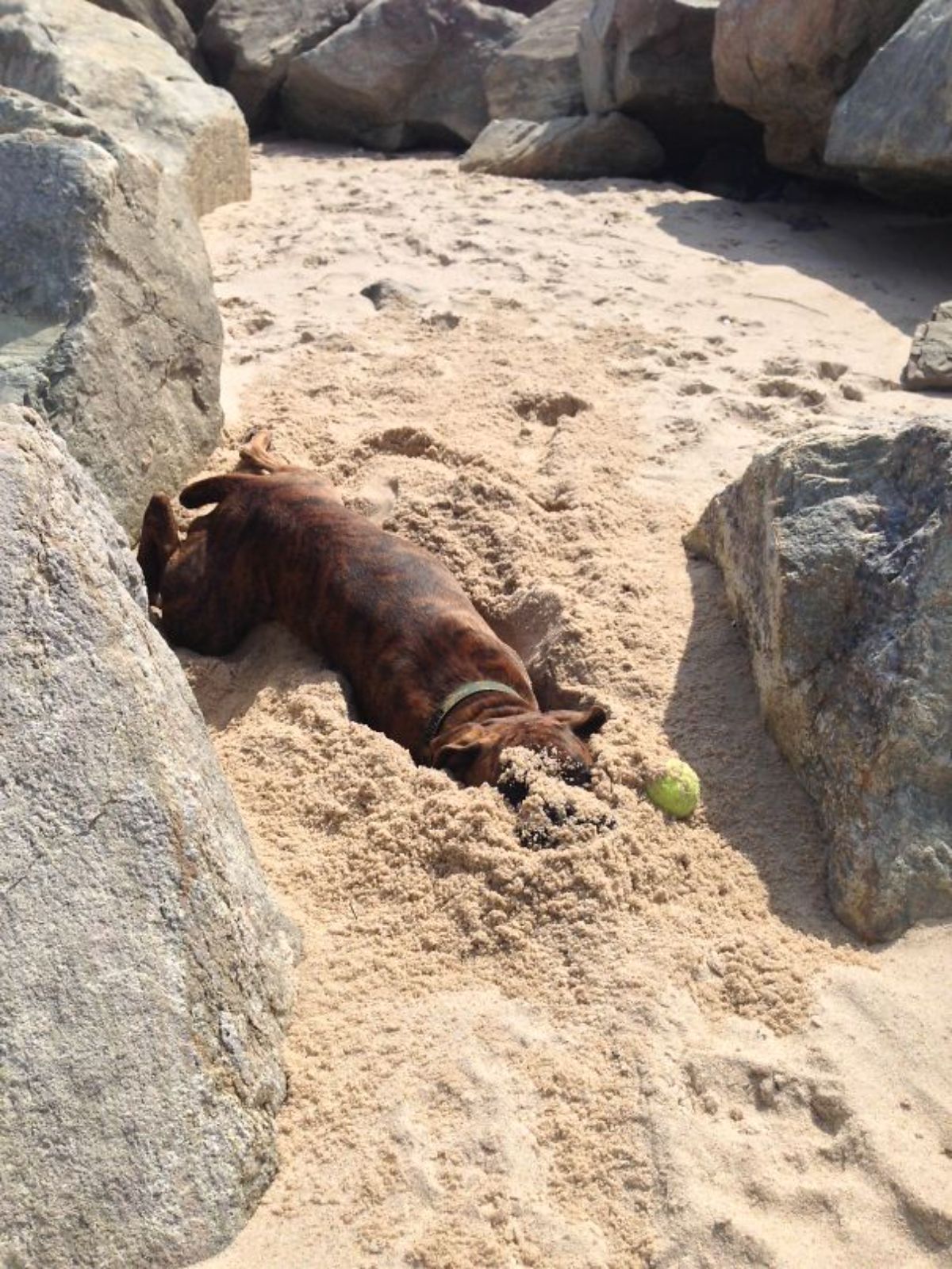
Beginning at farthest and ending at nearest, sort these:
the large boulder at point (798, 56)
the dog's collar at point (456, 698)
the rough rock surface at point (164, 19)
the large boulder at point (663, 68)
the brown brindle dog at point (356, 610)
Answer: the rough rock surface at point (164, 19), the large boulder at point (663, 68), the large boulder at point (798, 56), the dog's collar at point (456, 698), the brown brindle dog at point (356, 610)

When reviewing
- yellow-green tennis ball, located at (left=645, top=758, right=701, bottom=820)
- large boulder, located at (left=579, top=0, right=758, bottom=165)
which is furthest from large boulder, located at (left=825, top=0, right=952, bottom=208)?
yellow-green tennis ball, located at (left=645, top=758, right=701, bottom=820)

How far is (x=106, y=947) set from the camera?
273 cm

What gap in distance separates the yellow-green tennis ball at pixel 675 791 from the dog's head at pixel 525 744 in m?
0.20

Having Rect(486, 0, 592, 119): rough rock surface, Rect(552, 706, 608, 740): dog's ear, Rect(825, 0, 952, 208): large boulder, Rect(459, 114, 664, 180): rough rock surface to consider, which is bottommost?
Rect(552, 706, 608, 740): dog's ear

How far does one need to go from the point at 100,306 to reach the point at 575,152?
17.2 ft

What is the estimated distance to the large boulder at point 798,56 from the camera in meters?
8.22

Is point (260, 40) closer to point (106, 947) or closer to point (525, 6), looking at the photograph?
point (525, 6)

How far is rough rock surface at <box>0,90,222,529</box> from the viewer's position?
5.11m

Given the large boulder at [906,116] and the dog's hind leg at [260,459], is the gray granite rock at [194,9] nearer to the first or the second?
the large boulder at [906,116]

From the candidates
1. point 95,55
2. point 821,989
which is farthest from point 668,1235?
point 95,55

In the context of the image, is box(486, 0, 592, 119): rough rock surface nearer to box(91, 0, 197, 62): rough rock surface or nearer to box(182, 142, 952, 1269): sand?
box(91, 0, 197, 62): rough rock surface

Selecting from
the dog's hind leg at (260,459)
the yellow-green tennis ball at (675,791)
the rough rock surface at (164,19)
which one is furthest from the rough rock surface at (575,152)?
the yellow-green tennis ball at (675,791)

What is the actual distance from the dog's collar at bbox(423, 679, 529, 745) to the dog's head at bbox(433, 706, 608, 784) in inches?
6.4

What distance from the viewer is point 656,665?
15.6 feet
